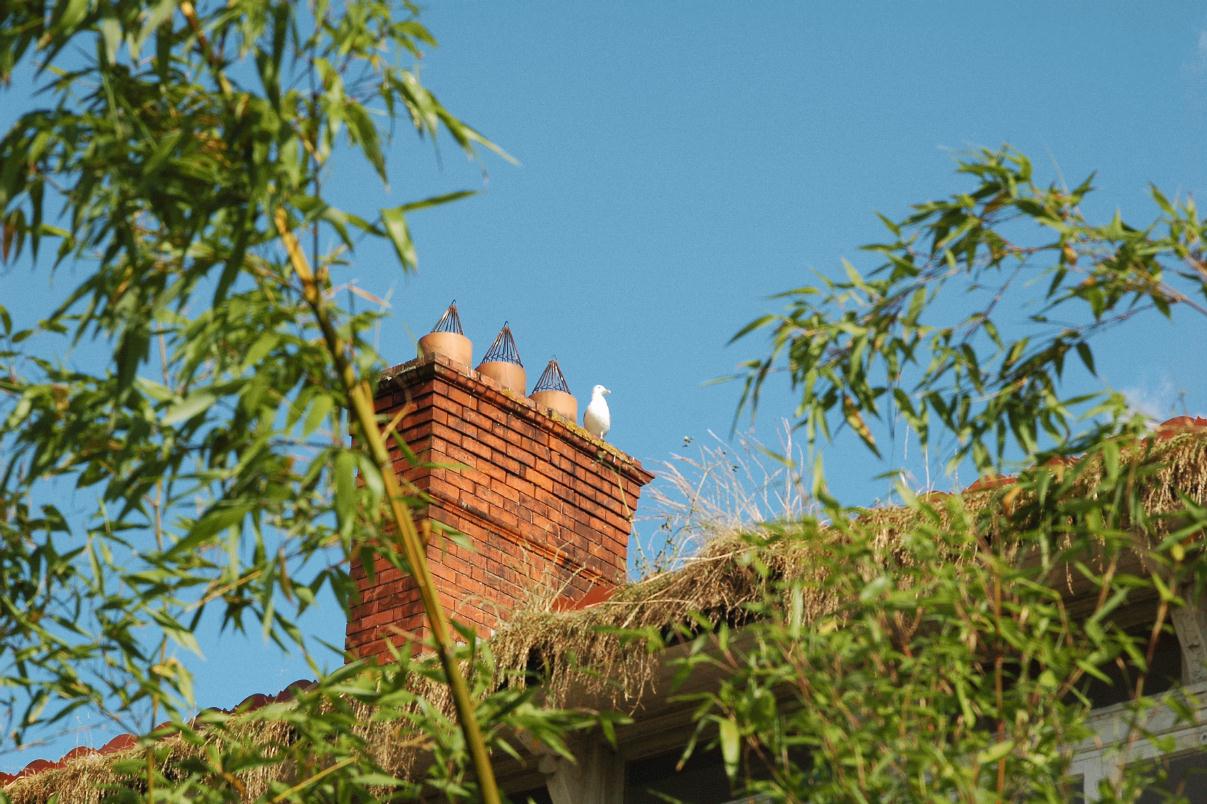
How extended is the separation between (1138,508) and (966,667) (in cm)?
59

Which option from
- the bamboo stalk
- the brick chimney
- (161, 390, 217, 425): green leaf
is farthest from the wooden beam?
(161, 390, 217, 425): green leaf

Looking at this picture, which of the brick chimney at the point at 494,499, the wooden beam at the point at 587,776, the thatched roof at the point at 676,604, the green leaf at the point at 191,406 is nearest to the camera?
the green leaf at the point at 191,406

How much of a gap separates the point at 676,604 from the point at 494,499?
269cm

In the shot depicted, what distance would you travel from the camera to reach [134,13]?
152 inches

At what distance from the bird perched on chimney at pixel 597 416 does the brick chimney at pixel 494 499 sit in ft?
0.73

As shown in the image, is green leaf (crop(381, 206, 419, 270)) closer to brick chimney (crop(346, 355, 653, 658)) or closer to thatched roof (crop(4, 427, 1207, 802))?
thatched roof (crop(4, 427, 1207, 802))

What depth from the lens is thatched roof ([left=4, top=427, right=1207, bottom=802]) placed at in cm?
527

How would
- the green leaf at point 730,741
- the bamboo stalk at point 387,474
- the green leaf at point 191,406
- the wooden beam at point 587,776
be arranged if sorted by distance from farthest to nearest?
the wooden beam at point 587,776, the green leaf at point 730,741, the bamboo stalk at point 387,474, the green leaf at point 191,406

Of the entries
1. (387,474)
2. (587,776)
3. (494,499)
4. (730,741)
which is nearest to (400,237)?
(387,474)

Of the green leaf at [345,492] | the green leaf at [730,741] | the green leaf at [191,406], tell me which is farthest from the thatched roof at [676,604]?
the green leaf at [191,406]

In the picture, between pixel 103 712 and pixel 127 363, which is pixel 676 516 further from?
pixel 127 363

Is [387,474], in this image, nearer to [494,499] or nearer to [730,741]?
[730,741]

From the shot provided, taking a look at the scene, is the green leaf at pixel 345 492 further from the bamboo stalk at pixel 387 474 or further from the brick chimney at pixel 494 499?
the brick chimney at pixel 494 499

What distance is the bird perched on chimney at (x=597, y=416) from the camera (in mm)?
9602
